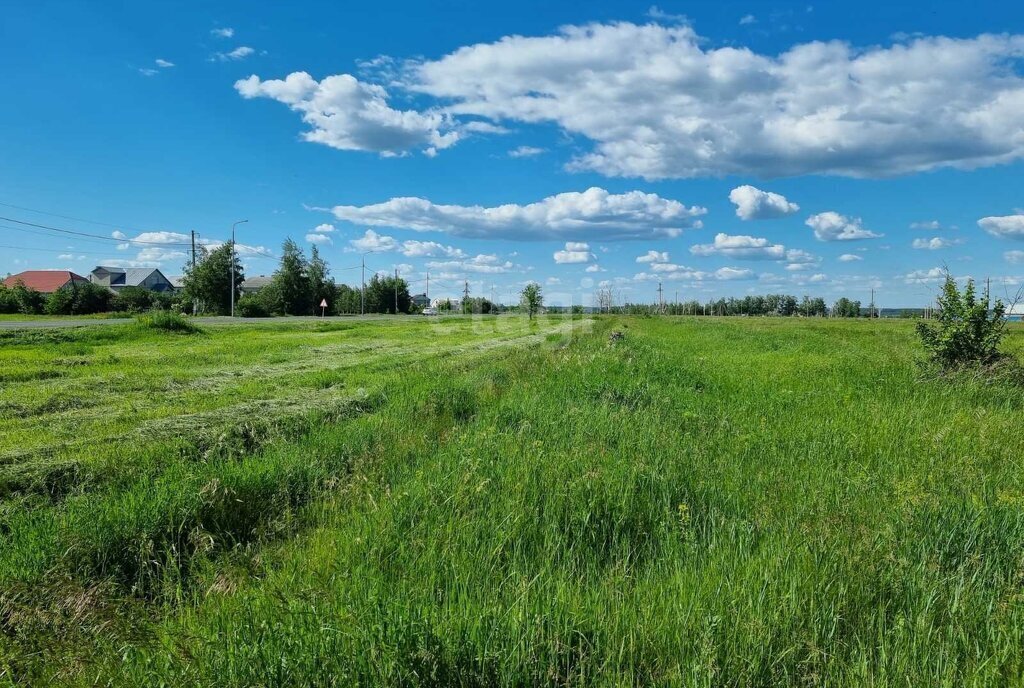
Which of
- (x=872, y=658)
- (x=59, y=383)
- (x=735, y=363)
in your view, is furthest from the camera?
(x=735, y=363)

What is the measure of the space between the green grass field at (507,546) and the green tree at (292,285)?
68.5m

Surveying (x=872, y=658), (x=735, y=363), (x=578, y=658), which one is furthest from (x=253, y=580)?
(x=735, y=363)

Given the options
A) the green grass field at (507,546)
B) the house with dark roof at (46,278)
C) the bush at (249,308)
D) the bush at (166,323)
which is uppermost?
the house with dark roof at (46,278)

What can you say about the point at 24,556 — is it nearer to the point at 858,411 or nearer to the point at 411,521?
the point at 411,521

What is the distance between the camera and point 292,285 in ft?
238

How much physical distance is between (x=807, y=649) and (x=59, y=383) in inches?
456

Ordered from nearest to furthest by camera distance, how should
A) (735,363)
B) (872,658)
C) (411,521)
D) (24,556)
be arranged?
(872,658), (24,556), (411,521), (735,363)

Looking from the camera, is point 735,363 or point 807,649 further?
point 735,363

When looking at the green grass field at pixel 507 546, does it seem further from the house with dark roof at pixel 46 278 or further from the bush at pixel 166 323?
the house with dark roof at pixel 46 278

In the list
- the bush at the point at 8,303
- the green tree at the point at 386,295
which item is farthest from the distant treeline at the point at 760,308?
the bush at the point at 8,303

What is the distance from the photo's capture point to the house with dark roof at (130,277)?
95.6 m

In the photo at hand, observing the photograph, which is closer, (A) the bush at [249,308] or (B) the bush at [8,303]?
(B) the bush at [8,303]

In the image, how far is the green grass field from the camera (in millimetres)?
2359

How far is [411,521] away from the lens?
12.5 ft
